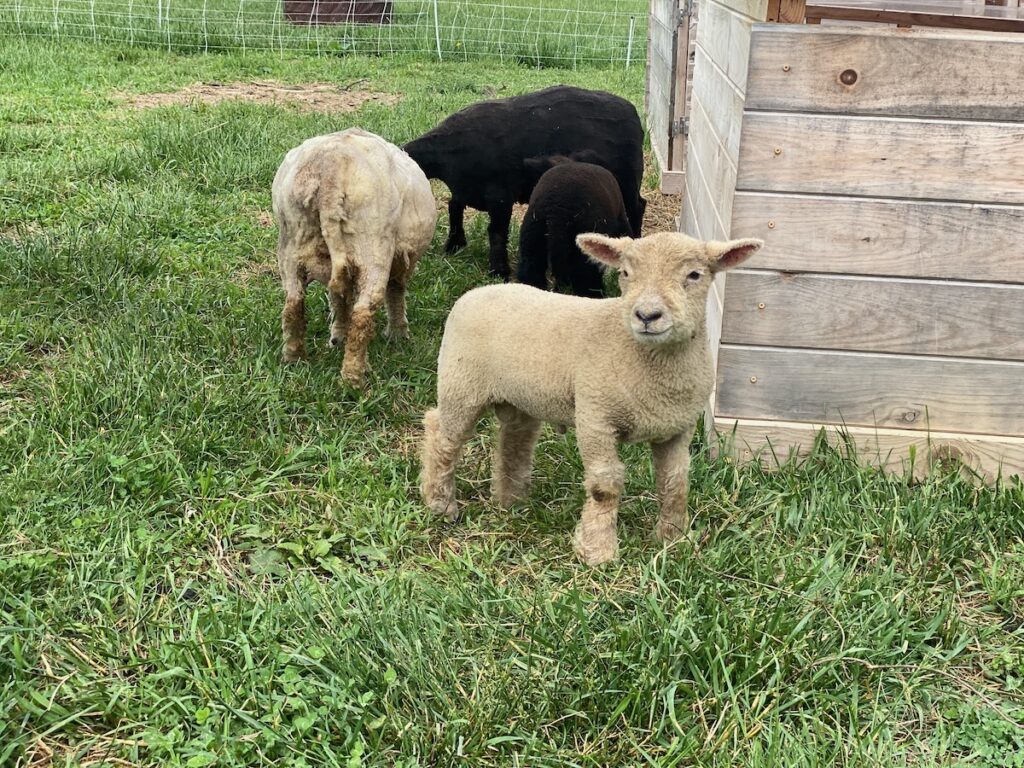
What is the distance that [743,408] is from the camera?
4.17 meters

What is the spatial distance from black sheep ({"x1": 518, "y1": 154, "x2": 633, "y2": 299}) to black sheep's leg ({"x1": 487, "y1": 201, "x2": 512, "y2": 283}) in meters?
0.56

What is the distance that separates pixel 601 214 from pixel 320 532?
2.97m

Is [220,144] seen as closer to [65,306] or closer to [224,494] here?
[65,306]

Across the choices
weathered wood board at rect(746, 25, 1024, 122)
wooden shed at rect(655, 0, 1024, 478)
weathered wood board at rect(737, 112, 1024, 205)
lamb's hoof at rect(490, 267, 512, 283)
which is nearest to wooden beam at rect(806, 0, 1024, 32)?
wooden shed at rect(655, 0, 1024, 478)

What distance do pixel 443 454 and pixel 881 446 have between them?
6.19 ft

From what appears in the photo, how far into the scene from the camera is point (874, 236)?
384 cm

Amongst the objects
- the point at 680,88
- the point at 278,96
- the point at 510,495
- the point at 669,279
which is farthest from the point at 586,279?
the point at 278,96

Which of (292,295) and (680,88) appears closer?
(292,295)

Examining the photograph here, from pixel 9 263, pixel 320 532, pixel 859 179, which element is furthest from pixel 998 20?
pixel 9 263

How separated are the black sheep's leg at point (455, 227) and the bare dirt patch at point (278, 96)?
4061mm

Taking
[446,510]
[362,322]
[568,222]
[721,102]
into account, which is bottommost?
[446,510]

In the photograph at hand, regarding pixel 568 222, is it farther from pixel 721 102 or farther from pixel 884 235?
pixel 884 235

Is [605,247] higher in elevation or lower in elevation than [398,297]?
higher

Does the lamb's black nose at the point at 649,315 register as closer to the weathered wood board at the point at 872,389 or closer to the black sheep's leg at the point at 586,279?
the weathered wood board at the point at 872,389
